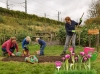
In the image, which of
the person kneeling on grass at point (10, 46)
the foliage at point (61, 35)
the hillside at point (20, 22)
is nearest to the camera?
the person kneeling on grass at point (10, 46)

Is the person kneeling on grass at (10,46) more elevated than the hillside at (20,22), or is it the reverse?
the hillside at (20,22)

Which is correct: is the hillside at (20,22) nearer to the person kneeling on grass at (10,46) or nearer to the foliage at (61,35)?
the foliage at (61,35)

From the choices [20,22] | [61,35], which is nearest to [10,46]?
[61,35]

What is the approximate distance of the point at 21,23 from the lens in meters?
33.9

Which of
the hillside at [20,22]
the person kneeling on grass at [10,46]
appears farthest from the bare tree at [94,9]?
the person kneeling on grass at [10,46]

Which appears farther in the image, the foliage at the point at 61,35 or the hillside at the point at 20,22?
the hillside at the point at 20,22

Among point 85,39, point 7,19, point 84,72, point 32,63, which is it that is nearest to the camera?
point 84,72

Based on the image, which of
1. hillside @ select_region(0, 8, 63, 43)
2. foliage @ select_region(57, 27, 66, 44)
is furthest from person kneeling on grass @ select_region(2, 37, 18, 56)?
hillside @ select_region(0, 8, 63, 43)

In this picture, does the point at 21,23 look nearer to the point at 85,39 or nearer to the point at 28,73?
the point at 85,39

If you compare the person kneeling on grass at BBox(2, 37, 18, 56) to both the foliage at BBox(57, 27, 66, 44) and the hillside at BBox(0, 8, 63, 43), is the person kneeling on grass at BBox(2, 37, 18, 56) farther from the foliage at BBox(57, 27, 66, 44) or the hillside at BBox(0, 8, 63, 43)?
the hillside at BBox(0, 8, 63, 43)

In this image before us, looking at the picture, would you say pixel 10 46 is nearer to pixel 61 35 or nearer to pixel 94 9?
pixel 61 35

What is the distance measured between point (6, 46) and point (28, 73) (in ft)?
13.5

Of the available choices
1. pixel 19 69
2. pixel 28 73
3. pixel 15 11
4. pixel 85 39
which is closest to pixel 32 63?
pixel 19 69

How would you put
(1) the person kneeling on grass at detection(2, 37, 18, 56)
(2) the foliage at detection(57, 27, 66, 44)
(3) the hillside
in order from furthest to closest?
(3) the hillside < (2) the foliage at detection(57, 27, 66, 44) < (1) the person kneeling on grass at detection(2, 37, 18, 56)
